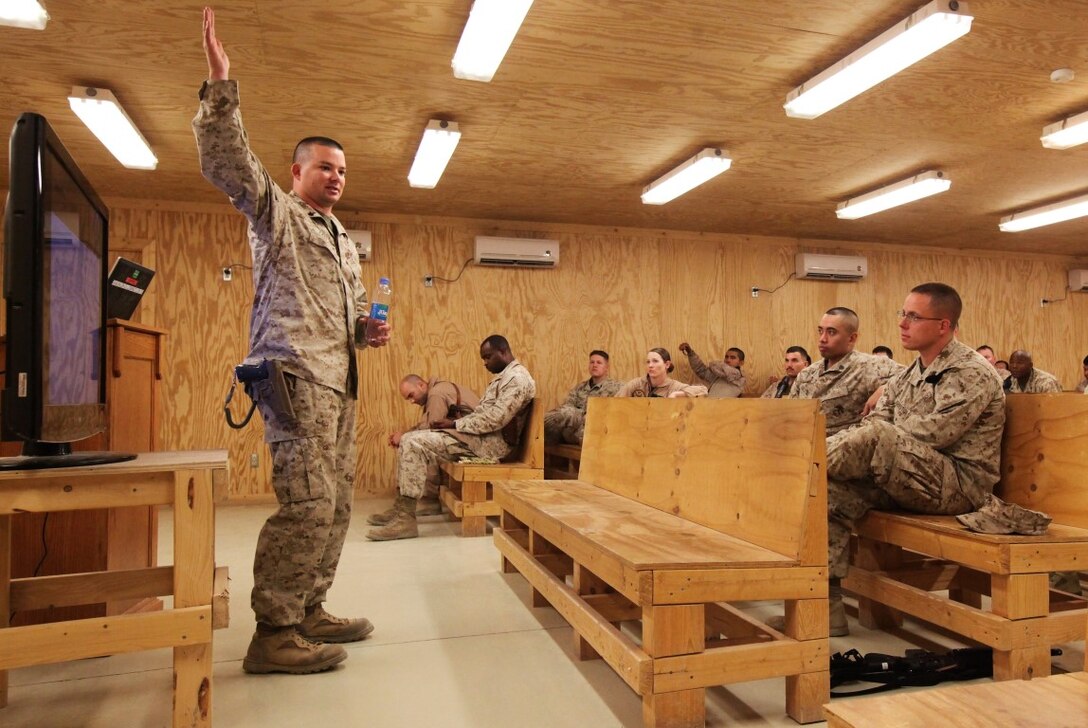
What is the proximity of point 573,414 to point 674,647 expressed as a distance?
421 centimetres

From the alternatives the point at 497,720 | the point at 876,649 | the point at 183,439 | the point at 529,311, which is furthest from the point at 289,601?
the point at 529,311

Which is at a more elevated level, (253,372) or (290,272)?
(290,272)

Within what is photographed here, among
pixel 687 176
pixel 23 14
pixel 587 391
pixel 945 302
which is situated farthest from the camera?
pixel 587 391

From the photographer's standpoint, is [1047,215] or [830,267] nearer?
[1047,215]

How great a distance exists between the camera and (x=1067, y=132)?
4195 mm

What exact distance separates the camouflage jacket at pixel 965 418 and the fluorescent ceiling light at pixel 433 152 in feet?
10.1

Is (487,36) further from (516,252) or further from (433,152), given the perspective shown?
(516,252)

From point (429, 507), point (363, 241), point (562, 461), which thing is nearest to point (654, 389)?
point (562, 461)

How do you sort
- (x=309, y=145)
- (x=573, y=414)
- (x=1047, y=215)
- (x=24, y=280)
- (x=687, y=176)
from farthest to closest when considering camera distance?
(x=1047, y=215), (x=573, y=414), (x=687, y=176), (x=309, y=145), (x=24, y=280)

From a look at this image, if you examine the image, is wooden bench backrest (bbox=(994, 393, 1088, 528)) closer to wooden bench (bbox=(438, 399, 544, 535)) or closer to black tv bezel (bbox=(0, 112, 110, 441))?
wooden bench (bbox=(438, 399, 544, 535))

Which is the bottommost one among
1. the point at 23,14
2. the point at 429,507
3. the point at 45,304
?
the point at 429,507

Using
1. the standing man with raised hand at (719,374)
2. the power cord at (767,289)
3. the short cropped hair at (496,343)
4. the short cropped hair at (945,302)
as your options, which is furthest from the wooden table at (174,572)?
the power cord at (767,289)

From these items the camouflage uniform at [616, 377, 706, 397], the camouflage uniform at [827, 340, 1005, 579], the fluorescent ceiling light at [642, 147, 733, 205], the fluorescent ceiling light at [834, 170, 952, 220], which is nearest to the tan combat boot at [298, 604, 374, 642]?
the camouflage uniform at [827, 340, 1005, 579]

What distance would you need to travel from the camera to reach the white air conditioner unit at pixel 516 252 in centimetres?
651
